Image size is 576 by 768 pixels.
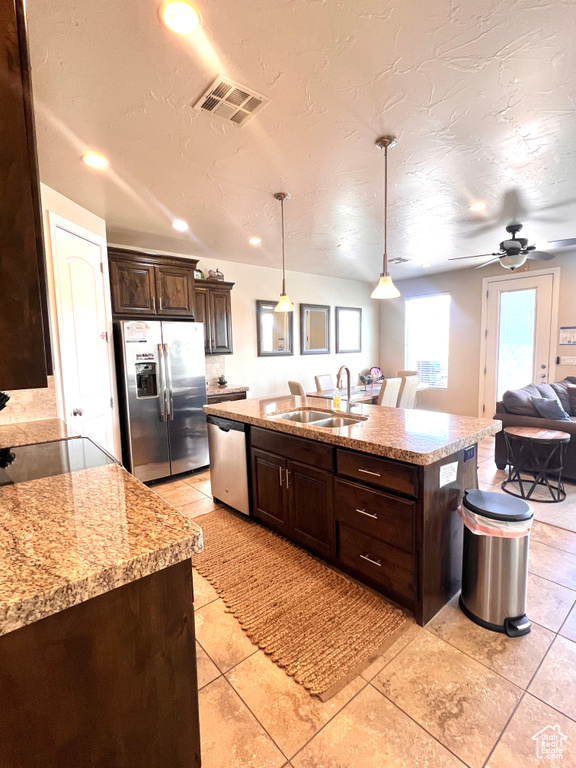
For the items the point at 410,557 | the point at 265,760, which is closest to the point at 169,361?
the point at 410,557

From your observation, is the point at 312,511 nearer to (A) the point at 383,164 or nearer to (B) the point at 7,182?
(B) the point at 7,182

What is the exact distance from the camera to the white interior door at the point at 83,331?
105 inches

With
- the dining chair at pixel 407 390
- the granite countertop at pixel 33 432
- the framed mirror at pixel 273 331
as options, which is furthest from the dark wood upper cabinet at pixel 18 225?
the framed mirror at pixel 273 331

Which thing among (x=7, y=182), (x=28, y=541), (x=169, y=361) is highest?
(x=7, y=182)

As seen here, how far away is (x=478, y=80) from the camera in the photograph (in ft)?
5.35

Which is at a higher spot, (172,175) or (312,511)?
(172,175)

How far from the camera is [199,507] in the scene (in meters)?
3.19

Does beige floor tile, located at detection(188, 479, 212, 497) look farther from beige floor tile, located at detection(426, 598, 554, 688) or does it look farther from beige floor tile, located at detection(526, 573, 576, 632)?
beige floor tile, located at detection(526, 573, 576, 632)

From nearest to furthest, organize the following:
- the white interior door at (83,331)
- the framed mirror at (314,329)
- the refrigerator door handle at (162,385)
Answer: the white interior door at (83,331)
the refrigerator door handle at (162,385)
the framed mirror at (314,329)

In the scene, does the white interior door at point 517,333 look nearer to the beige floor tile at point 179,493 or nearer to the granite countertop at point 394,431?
the granite countertop at point 394,431

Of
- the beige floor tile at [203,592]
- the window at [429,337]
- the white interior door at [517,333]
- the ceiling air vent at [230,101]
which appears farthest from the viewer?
the window at [429,337]

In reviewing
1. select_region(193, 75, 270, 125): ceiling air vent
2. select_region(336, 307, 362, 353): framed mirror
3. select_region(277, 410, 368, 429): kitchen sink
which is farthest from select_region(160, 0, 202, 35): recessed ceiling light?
select_region(336, 307, 362, 353): framed mirror

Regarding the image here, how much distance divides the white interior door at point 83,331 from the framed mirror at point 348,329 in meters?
3.98

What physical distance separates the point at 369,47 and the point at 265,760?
108 inches
